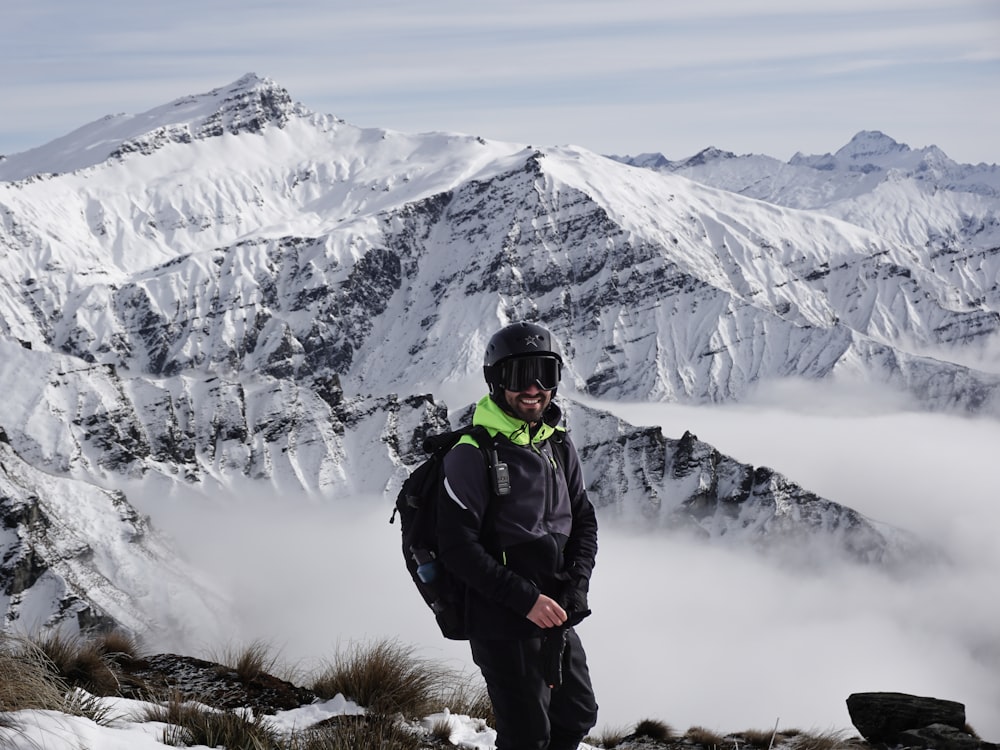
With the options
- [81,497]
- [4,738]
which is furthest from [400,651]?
[81,497]

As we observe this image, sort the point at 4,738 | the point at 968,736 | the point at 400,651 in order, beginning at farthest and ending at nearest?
the point at 968,736 < the point at 400,651 < the point at 4,738

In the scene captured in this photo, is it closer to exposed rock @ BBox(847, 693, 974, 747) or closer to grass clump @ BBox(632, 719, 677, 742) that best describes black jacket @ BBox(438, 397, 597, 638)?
grass clump @ BBox(632, 719, 677, 742)

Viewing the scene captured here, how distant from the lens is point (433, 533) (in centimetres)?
795

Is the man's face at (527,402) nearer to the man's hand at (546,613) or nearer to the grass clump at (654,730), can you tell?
the man's hand at (546,613)

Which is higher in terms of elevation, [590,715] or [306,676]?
[590,715]

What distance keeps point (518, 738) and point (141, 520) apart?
199987 mm

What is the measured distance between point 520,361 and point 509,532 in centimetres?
155

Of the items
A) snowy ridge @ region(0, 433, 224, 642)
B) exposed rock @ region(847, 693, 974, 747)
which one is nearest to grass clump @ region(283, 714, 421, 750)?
exposed rock @ region(847, 693, 974, 747)

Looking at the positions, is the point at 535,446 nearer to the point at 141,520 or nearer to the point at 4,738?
the point at 4,738

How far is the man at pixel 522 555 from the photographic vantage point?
24.7 feet

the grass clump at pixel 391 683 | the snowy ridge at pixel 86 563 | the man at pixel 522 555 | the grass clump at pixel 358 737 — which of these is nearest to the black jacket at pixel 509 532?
the man at pixel 522 555

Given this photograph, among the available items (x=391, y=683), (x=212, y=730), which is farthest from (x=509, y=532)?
(x=391, y=683)

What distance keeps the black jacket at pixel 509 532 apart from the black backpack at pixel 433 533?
11 centimetres

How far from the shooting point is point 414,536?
790 cm
